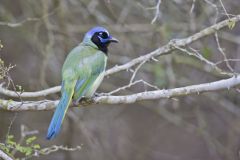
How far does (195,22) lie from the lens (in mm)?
7879

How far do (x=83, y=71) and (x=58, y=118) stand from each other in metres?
0.88

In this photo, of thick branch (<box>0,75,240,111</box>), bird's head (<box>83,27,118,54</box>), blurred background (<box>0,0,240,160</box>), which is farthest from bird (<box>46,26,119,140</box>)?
blurred background (<box>0,0,240,160</box>)

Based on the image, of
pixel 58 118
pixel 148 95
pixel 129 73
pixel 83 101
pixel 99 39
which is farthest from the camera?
pixel 129 73

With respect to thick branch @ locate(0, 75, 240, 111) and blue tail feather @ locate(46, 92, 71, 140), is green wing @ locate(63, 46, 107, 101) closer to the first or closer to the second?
blue tail feather @ locate(46, 92, 71, 140)

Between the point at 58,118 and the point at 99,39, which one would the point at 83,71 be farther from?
the point at 58,118

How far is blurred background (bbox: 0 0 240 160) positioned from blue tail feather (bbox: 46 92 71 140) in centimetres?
184

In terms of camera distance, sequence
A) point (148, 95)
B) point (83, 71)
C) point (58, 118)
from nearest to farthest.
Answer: point (148, 95)
point (58, 118)
point (83, 71)

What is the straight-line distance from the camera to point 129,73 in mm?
9031

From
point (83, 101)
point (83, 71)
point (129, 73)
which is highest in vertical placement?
point (83, 71)

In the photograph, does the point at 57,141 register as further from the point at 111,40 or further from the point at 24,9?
the point at 111,40

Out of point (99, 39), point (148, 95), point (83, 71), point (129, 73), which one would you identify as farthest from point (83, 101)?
point (129, 73)

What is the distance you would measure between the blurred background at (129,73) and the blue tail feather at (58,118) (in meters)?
1.84

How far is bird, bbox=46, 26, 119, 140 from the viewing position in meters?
5.35

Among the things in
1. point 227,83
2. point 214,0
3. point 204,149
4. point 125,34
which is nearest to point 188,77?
point 125,34
